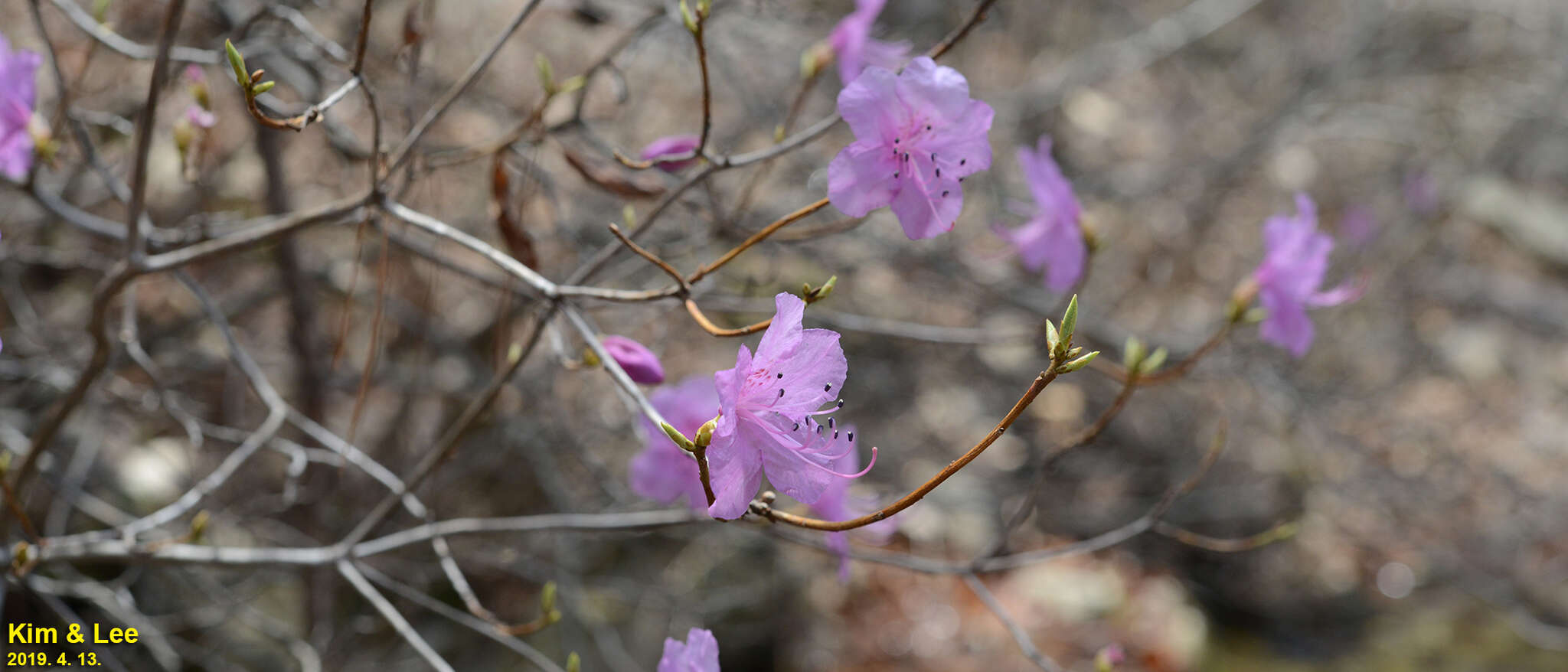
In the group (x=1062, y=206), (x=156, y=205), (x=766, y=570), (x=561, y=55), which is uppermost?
(x=1062, y=206)

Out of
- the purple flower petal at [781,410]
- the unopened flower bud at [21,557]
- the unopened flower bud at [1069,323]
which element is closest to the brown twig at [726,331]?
the purple flower petal at [781,410]

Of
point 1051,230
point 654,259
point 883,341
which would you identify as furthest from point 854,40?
point 883,341

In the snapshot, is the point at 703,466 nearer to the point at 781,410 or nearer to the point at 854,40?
the point at 781,410

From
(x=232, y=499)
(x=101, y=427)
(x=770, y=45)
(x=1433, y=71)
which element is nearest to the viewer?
(x=101, y=427)

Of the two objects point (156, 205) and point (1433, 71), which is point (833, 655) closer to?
point (156, 205)

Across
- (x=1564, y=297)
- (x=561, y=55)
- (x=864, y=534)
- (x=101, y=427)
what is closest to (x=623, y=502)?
(x=864, y=534)

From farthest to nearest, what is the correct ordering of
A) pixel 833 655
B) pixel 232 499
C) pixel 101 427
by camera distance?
pixel 833 655, pixel 232 499, pixel 101 427
